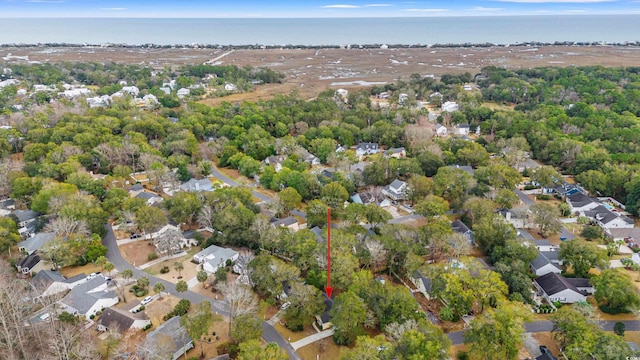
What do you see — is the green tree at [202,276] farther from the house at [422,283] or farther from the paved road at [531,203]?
the paved road at [531,203]

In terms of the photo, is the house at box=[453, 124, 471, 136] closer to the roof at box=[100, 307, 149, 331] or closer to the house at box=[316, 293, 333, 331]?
the house at box=[316, 293, 333, 331]

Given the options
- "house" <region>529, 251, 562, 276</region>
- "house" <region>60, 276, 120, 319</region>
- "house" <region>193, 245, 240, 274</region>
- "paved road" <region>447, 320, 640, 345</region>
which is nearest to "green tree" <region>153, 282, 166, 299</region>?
"house" <region>60, 276, 120, 319</region>

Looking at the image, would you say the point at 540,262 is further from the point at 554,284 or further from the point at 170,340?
the point at 170,340

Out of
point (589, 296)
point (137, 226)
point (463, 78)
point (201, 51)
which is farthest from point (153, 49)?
point (589, 296)

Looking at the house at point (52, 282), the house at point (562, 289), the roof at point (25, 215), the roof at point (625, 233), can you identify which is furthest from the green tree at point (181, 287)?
the roof at point (625, 233)

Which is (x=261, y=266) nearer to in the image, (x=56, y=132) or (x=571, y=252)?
(x=571, y=252)

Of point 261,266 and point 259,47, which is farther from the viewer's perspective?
point 259,47
